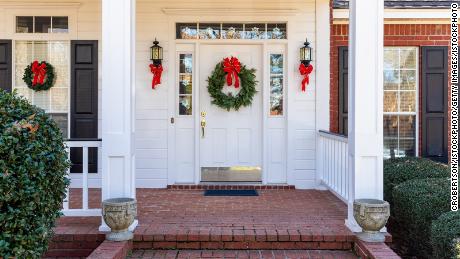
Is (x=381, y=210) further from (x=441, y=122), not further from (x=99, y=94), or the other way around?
(x=99, y=94)

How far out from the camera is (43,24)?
7.11 meters

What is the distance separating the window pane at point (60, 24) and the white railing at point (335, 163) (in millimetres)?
4210

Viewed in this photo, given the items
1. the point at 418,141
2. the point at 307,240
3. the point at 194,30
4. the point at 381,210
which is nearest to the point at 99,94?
the point at 194,30

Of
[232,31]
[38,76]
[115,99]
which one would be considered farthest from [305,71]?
[38,76]

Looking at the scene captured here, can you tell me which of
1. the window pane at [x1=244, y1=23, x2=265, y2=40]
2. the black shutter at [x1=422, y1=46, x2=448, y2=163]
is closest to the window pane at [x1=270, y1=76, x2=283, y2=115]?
the window pane at [x1=244, y1=23, x2=265, y2=40]

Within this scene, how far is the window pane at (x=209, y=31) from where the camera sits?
7203 millimetres

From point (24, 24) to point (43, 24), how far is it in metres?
0.29

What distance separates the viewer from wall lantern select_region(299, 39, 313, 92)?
7047mm

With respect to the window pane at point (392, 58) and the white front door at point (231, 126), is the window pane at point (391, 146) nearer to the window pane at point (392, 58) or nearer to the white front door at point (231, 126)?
the window pane at point (392, 58)

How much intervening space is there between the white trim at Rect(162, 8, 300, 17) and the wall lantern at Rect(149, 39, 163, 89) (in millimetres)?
578

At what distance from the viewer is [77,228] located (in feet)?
15.5

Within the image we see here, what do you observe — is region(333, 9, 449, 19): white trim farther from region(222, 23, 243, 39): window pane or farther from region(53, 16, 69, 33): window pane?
region(53, 16, 69, 33): window pane

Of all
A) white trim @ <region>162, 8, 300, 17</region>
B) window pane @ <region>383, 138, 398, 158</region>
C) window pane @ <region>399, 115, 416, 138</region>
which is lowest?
window pane @ <region>383, 138, 398, 158</region>

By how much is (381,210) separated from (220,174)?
3284 millimetres
